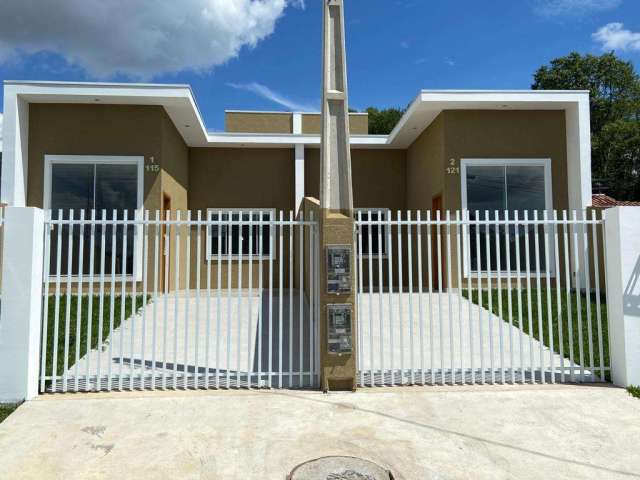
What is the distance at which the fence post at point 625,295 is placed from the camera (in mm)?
5168

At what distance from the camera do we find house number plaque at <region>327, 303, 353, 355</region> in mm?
5016

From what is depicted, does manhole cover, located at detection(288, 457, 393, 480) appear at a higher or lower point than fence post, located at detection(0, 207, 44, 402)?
lower

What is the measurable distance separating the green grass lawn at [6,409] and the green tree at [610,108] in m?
35.2

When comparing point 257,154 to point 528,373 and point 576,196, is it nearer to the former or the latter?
point 576,196

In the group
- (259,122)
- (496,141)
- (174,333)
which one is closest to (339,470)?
(174,333)

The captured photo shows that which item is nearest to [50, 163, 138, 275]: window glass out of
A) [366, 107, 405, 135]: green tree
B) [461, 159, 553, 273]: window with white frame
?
[461, 159, 553, 273]: window with white frame

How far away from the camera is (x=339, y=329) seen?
5.04 metres

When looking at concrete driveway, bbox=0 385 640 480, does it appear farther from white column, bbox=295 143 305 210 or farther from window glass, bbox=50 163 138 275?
white column, bbox=295 143 305 210

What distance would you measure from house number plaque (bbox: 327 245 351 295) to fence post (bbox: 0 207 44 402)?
120 inches

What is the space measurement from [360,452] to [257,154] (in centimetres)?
1188

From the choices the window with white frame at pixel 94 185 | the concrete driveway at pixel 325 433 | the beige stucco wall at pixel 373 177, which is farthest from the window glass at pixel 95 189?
the concrete driveway at pixel 325 433

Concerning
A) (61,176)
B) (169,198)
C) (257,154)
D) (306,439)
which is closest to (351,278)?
(306,439)

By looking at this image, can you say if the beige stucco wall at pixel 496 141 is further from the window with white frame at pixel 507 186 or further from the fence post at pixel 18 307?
the fence post at pixel 18 307

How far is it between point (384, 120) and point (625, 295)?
121 ft
